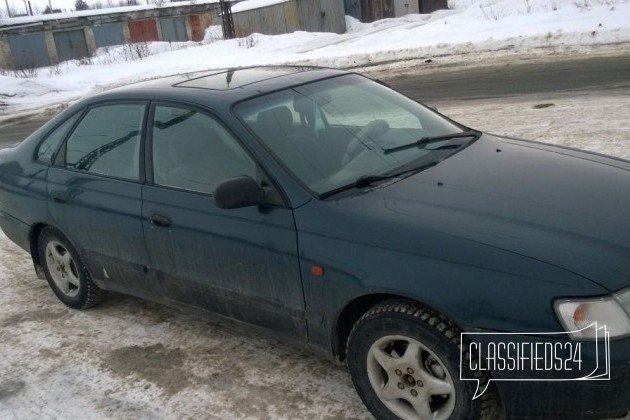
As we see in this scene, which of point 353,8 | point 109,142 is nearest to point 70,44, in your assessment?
point 353,8

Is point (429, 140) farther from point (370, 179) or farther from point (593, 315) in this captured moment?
point (593, 315)

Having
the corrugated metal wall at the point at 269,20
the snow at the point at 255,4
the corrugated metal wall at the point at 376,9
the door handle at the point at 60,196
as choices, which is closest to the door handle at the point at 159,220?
the door handle at the point at 60,196

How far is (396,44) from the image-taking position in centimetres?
1989

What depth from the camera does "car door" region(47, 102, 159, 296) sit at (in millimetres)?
3912

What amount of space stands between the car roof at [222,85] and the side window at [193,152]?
12 centimetres

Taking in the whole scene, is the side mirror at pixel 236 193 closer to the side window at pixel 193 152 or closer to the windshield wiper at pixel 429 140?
the side window at pixel 193 152

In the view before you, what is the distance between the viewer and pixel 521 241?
258cm

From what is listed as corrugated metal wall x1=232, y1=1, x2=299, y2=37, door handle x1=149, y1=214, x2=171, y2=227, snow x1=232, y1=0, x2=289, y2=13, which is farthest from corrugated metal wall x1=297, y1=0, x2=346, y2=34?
door handle x1=149, y1=214, x2=171, y2=227

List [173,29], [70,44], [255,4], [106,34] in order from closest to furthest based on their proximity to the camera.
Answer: [255,4] < [70,44] < [106,34] < [173,29]

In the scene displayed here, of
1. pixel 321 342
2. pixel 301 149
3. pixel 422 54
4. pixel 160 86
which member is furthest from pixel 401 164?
pixel 422 54

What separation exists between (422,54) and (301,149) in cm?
1525

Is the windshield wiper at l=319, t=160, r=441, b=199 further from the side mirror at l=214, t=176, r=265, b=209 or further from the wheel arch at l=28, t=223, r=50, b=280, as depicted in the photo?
the wheel arch at l=28, t=223, r=50, b=280

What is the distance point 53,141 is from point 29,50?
1864 inches

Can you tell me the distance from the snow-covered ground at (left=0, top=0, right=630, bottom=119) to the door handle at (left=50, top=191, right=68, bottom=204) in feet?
42.3
